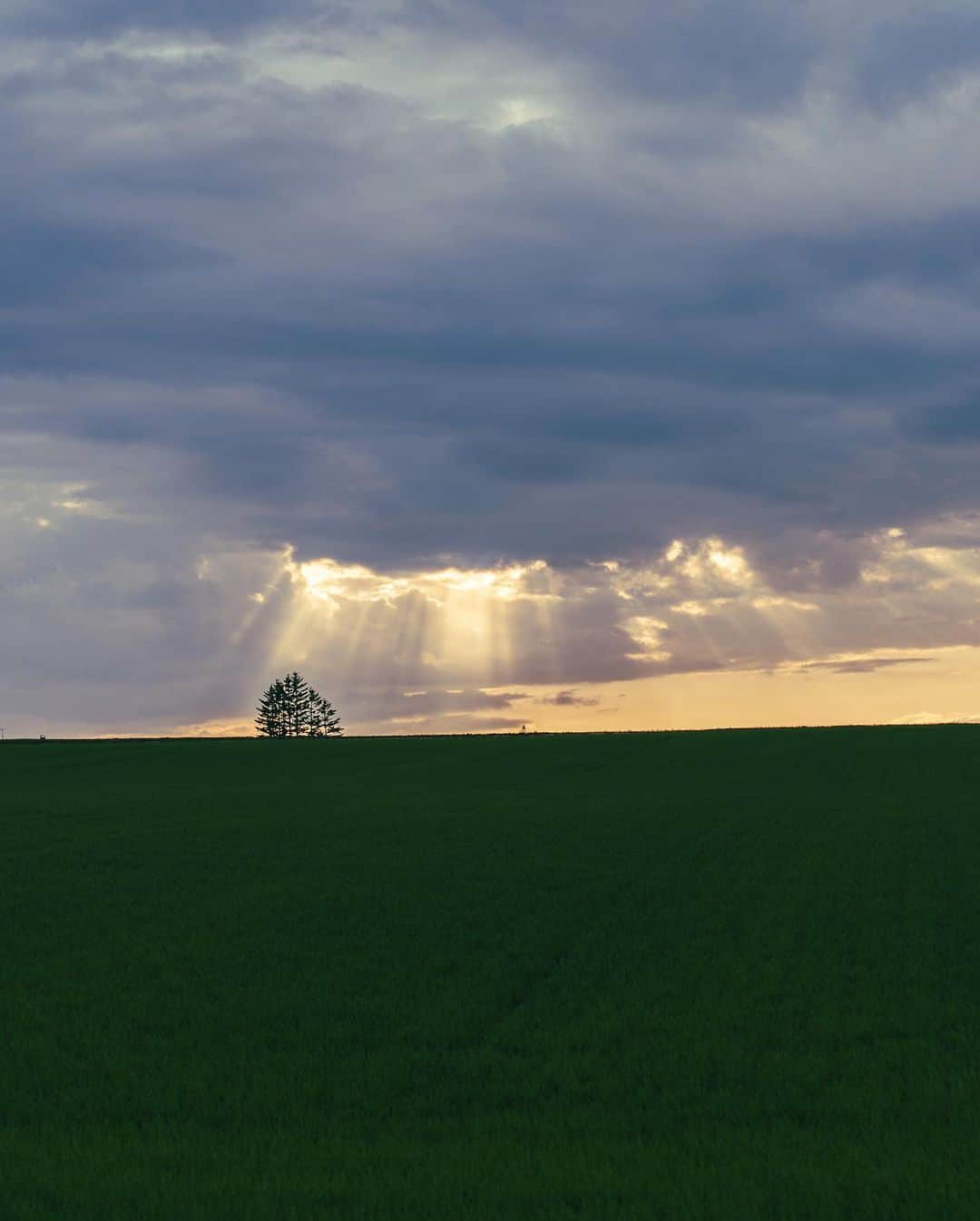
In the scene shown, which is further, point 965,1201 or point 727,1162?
point 727,1162

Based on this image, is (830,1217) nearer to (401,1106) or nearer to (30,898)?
(401,1106)

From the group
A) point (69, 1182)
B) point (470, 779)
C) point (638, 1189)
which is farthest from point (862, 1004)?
point (470, 779)

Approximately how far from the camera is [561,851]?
30.7 meters

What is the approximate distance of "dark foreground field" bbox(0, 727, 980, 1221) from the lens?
11203mm

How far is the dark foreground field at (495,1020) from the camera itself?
11203mm

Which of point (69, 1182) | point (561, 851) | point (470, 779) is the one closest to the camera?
point (69, 1182)

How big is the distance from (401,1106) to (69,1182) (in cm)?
370

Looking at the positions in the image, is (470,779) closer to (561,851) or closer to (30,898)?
(561,851)

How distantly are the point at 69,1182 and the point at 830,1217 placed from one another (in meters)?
6.64

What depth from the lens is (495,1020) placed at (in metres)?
17.0

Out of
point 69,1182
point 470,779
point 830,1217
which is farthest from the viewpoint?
point 470,779

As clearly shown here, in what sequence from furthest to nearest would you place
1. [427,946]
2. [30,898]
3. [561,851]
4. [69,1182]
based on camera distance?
[561,851], [30,898], [427,946], [69,1182]

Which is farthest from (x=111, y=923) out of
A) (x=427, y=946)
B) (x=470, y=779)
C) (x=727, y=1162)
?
(x=470, y=779)

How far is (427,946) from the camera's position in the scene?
69.4ft
